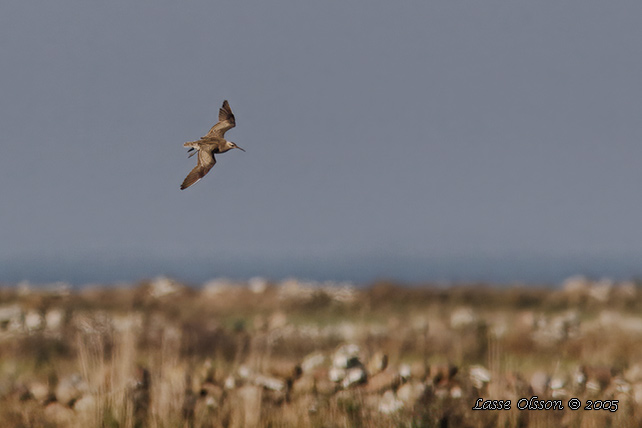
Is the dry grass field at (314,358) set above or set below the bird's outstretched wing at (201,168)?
below

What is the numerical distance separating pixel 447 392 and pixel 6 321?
10438mm

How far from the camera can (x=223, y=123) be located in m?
9.16

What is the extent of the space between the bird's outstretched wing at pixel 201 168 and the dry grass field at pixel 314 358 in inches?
94.1

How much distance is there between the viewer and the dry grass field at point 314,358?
33.0 ft

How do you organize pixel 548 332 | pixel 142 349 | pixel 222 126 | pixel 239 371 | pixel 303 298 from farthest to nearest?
pixel 303 298
pixel 548 332
pixel 142 349
pixel 239 371
pixel 222 126

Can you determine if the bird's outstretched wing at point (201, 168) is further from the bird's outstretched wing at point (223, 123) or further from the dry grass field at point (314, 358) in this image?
the dry grass field at point (314, 358)

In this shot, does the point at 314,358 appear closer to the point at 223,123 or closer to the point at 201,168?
the point at 223,123

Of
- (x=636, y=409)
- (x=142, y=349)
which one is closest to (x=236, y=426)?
(x=636, y=409)

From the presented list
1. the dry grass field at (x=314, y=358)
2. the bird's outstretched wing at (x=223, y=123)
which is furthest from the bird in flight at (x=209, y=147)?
the dry grass field at (x=314, y=358)

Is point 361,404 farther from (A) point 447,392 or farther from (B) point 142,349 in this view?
(B) point 142,349

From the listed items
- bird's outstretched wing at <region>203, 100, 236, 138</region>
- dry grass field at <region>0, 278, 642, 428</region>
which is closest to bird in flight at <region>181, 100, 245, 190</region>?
bird's outstretched wing at <region>203, 100, 236, 138</region>

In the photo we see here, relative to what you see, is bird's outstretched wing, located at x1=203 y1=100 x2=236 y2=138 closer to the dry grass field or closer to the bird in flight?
the bird in flight

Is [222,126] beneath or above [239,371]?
above

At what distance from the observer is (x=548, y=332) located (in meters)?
18.2
